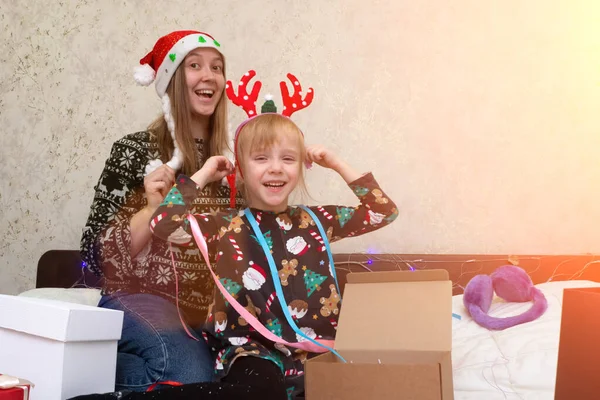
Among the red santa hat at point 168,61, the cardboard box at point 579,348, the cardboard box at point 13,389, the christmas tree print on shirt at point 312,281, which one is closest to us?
the cardboard box at point 579,348

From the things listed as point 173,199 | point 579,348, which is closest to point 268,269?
point 173,199

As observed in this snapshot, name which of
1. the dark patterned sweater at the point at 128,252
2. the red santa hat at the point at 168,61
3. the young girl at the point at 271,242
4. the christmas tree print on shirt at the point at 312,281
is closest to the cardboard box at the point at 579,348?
the young girl at the point at 271,242

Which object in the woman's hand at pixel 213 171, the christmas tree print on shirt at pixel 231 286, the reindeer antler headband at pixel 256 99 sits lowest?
the christmas tree print on shirt at pixel 231 286

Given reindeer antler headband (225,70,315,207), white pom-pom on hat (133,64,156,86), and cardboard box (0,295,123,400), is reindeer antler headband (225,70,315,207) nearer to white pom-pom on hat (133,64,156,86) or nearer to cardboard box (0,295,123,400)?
white pom-pom on hat (133,64,156,86)

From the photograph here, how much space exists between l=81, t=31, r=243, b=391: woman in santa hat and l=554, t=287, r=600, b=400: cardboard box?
0.80m

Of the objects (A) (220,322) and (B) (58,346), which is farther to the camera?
(A) (220,322)

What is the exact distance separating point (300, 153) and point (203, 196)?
31 centimetres

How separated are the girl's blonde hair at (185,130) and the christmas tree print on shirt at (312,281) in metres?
0.39

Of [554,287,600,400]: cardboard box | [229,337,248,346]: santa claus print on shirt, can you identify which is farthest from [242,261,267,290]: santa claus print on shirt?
[554,287,600,400]: cardboard box

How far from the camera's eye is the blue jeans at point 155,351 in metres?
1.41

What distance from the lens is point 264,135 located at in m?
1.54

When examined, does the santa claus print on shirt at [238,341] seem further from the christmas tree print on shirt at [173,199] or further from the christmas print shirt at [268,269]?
the christmas tree print on shirt at [173,199]

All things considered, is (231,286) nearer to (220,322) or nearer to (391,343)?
(220,322)

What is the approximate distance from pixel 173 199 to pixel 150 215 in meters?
0.11
